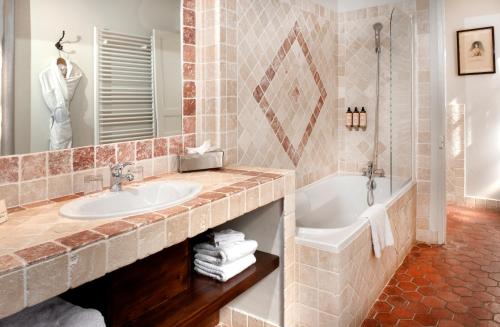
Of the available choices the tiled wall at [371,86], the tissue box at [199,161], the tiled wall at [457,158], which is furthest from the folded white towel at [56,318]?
the tiled wall at [457,158]

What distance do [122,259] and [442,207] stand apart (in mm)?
3110

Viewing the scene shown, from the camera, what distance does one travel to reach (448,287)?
259 cm

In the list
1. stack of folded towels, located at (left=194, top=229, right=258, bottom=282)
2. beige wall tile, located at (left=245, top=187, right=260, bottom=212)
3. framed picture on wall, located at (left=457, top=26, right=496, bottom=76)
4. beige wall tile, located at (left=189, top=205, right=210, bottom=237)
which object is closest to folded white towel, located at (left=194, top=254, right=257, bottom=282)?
stack of folded towels, located at (left=194, top=229, right=258, bottom=282)

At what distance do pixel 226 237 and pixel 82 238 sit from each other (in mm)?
889

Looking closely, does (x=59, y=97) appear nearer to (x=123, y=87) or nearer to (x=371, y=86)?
(x=123, y=87)

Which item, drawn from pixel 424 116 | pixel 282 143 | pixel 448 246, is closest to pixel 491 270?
pixel 448 246

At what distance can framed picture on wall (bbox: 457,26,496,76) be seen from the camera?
4.32 meters

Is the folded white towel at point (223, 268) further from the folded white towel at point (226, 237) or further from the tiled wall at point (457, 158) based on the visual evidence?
the tiled wall at point (457, 158)

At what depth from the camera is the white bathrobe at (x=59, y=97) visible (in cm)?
150

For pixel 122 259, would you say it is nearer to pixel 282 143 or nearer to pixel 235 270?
pixel 235 270

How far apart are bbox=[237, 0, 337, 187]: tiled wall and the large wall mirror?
0.54m

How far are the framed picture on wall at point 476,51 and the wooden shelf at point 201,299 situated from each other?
3.84 meters

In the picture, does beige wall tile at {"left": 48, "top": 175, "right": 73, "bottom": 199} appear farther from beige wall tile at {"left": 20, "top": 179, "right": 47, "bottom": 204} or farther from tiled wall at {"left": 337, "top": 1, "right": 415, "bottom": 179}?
tiled wall at {"left": 337, "top": 1, "right": 415, "bottom": 179}

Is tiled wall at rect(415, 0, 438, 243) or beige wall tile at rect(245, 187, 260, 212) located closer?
beige wall tile at rect(245, 187, 260, 212)
